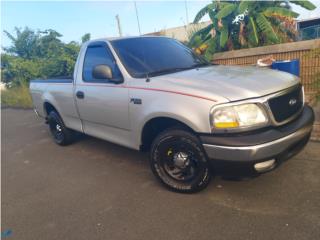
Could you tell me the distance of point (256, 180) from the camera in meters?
3.47

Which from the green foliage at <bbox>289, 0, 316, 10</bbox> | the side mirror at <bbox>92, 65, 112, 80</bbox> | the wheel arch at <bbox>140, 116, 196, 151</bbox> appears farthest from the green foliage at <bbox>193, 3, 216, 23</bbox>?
the wheel arch at <bbox>140, 116, 196, 151</bbox>

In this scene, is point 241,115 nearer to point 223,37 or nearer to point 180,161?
point 180,161

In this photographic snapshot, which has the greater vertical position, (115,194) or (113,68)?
(113,68)

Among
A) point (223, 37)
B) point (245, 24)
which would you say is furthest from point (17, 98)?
point (245, 24)

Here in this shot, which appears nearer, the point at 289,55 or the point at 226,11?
the point at 289,55

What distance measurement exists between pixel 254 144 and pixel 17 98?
42.1 feet

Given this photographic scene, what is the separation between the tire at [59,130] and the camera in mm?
5512

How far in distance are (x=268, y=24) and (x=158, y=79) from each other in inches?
215

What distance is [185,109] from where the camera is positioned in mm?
2932

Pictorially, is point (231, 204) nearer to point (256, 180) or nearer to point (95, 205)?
point (256, 180)

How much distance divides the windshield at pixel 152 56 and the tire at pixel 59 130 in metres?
2.21

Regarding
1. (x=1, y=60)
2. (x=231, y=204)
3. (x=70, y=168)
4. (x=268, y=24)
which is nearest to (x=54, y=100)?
(x=70, y=168)

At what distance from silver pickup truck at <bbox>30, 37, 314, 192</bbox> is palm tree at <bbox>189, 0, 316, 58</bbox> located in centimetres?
394

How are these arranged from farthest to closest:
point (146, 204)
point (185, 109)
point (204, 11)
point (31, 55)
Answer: point (31, 55)
point (204, 11)
point (146, 204)
point (185, 109)
